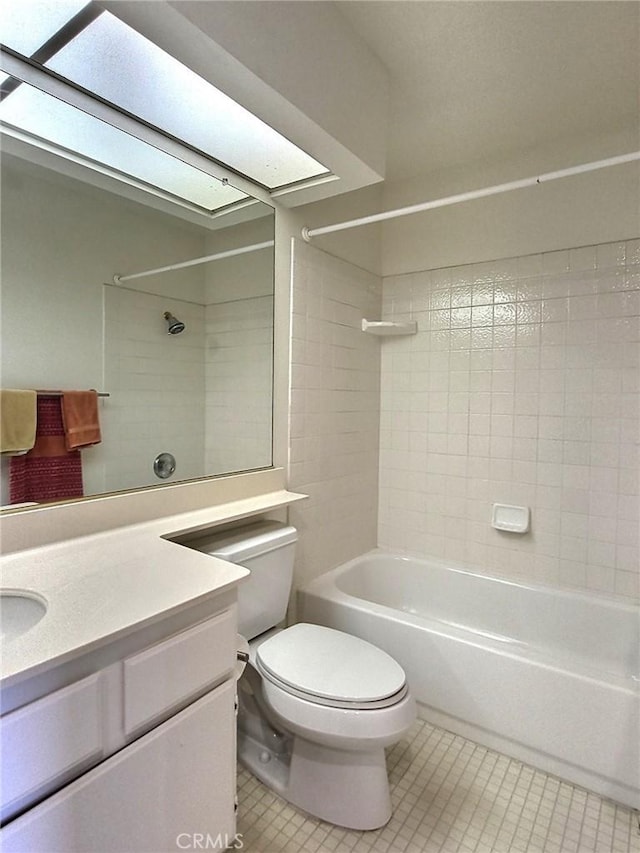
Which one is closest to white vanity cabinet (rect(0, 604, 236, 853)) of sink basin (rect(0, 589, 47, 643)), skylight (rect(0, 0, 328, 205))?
sink basin (rect(0, 589, 47, 643))

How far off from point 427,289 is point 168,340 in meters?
1.38

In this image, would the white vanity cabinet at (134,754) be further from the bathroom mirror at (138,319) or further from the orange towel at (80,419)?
the orange towel at (80,419)

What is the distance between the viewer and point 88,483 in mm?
1482

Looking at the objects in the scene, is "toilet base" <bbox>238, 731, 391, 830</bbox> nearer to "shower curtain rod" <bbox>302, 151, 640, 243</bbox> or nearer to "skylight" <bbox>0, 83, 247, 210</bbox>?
"shower curtain rod" <bbox>302, 151, 640, 243</bbox>

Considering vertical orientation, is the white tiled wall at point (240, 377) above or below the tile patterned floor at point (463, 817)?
above

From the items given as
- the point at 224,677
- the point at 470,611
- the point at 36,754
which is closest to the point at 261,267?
the point at 224,677

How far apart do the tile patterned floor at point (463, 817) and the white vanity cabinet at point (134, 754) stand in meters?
0.38

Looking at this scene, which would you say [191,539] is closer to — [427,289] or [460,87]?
[427,289]

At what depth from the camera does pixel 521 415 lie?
87.7 inches

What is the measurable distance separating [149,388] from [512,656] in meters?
1.69

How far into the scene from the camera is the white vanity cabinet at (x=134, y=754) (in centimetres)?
75

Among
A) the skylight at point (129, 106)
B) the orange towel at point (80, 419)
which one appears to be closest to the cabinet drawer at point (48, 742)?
the orange towel at point (80, 419)

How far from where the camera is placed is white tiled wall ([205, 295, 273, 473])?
6.61 ft

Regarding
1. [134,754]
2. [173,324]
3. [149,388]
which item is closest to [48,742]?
[134,754]
